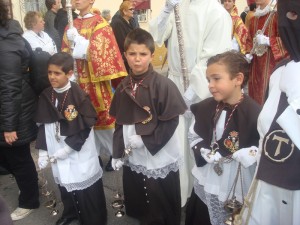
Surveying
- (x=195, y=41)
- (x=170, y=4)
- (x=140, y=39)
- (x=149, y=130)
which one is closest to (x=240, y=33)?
(x=195, y=41)

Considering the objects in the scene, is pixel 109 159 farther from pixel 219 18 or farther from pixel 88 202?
pixel 219 18

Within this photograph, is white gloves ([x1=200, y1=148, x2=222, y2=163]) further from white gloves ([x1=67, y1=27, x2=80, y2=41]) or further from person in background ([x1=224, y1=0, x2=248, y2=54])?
person in background ([x1=224, y1=0, x2=248, y2=54])

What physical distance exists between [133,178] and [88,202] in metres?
0.40

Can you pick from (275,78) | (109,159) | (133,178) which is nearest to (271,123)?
(275,78)

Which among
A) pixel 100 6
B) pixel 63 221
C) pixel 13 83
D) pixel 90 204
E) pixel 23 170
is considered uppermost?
pixel 100 6

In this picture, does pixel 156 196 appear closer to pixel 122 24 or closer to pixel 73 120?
pixel 73 120

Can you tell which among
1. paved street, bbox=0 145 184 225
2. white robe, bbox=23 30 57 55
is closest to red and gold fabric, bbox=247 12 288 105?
paved street, bbox=0 145 184 225

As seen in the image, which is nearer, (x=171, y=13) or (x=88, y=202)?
(x=88, y=202)

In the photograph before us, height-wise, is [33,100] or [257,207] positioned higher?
[33,100]

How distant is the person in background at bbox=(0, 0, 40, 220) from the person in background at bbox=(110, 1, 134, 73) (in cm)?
290

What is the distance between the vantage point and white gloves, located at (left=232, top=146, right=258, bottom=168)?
196 cm

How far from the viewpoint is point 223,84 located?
6.98 feet

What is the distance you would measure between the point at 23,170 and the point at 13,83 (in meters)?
0.82

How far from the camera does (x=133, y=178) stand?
2791mm
